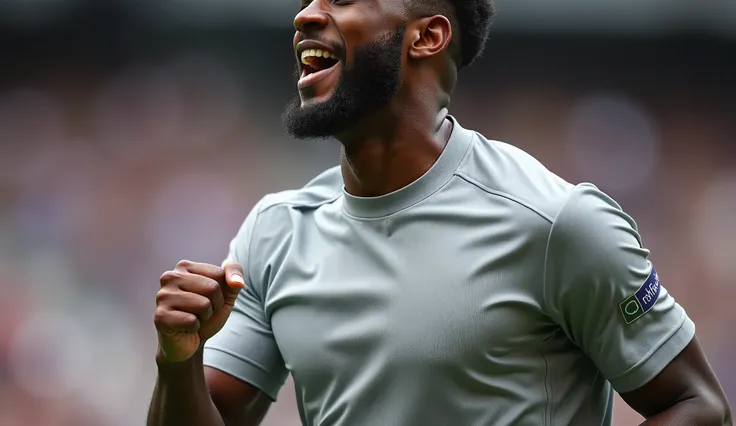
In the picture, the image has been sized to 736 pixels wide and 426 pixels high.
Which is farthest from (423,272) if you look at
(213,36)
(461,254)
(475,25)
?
(213,36)

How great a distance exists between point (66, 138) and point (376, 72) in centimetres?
718

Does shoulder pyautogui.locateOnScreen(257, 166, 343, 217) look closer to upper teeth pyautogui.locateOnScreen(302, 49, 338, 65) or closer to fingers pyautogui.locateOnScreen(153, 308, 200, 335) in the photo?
upper teeth pyautogui.locateOnScreen(302, 49, 338, 65)

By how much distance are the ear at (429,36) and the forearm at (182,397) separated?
0.91 metres

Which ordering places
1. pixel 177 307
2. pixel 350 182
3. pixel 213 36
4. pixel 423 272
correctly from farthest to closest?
pixel 213 36 → pixel 350 182 → pixel 423 272 → pixel 177 307

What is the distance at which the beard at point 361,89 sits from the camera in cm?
256

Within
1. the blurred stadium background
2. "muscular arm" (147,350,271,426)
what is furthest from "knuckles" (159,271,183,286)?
the blurred stadium background

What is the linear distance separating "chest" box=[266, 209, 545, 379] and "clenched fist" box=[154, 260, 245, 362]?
28 cm

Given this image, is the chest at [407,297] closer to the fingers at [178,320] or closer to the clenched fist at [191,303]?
the clenched fist at [191,303]

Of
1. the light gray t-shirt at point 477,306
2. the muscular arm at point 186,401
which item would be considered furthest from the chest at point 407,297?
the muscular arm at point 186,401

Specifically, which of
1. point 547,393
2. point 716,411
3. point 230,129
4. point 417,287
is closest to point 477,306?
point 417,287

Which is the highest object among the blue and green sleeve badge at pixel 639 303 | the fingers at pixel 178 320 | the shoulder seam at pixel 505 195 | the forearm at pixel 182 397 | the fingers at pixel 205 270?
the shoulder seam at pixel 505 195

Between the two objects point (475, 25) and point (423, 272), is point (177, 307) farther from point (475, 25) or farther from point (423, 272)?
point (475, 25)

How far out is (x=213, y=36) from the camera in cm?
905

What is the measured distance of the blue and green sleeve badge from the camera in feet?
7.47
